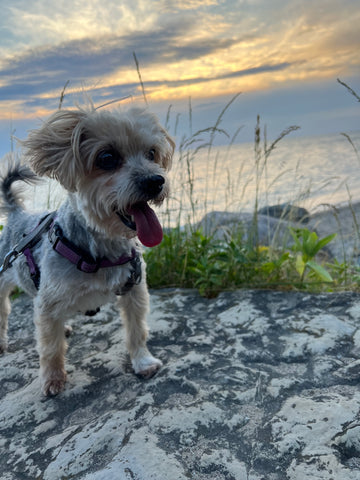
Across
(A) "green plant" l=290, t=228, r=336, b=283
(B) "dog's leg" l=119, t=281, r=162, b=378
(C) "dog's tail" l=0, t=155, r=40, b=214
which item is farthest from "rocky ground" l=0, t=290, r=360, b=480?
(C) "dog's tail" l=0, t=155, r=40, b=214

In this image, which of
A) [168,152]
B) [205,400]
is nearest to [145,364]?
[205,400]

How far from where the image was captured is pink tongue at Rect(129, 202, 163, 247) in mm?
2762

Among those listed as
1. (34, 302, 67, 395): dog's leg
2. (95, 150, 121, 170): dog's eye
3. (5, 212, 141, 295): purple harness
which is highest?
(95, 150, 121, 170): dog's eye

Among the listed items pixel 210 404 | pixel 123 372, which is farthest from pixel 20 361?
pixel 210 404

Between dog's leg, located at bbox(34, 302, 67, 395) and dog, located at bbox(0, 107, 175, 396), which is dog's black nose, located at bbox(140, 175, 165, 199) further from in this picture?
dog's leg, located at bbox(34, 302, 67, 395)

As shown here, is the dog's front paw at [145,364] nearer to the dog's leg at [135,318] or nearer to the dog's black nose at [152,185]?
the dog's leg at [135,318]

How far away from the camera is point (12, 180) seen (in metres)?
3.95

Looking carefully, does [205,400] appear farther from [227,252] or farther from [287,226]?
[287,226]

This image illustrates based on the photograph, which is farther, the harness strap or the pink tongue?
the harness strap

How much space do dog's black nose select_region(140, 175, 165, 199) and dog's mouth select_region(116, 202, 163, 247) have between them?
12cm

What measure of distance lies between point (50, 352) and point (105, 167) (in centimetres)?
154

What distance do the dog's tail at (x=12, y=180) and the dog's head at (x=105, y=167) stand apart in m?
1.09

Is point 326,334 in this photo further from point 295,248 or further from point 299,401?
point 295,248

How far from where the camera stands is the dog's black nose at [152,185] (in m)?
2.71
